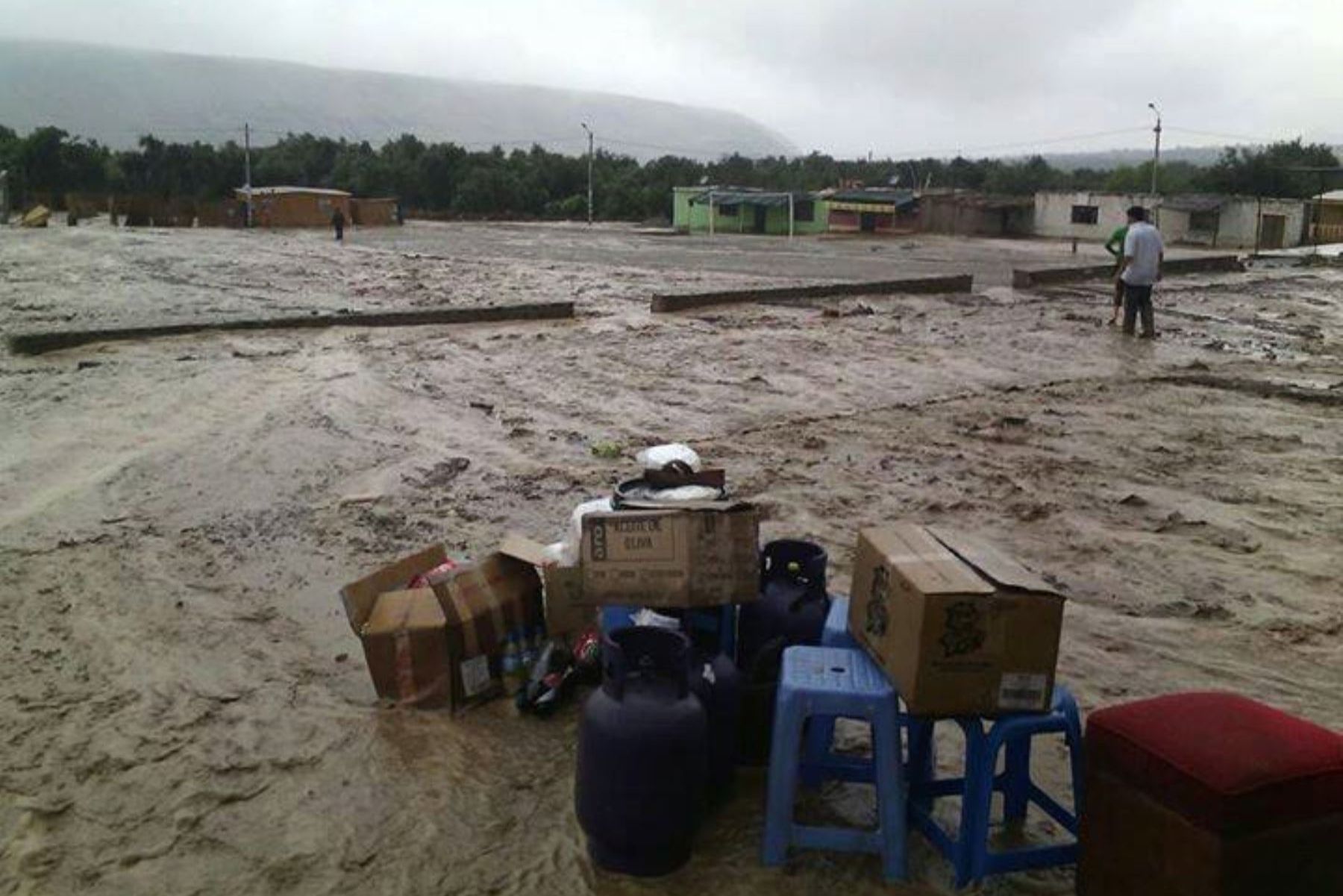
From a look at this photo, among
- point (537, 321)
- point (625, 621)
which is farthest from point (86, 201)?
point (625, 621)

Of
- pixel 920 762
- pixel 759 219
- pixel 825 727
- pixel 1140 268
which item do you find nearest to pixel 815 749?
pixel 825 727

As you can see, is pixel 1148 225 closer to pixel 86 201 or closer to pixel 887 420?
pixel 887 420

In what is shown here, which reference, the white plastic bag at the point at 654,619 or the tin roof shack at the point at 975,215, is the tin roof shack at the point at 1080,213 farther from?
the white plastic bag at the point at 654,619

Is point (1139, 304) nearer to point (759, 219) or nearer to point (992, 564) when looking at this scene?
point (992, 564)

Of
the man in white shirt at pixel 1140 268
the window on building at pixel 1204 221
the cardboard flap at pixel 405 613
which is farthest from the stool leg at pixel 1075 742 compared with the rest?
the window on building at pixel 1204 221

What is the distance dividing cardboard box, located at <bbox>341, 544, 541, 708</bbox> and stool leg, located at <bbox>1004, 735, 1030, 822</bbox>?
180 centimetres

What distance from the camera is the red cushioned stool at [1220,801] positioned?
2.22 m

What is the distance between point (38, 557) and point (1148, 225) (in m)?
12.3

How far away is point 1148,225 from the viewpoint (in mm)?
13141

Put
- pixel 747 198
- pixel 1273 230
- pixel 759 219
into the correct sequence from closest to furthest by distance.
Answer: pixel 1273 230
pixel 747 198
pixel 759 219

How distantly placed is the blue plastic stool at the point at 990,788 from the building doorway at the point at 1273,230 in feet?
162

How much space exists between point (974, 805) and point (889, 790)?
22 cm

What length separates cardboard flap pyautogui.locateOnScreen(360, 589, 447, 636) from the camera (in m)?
3.84

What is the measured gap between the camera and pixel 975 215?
54.5 m
